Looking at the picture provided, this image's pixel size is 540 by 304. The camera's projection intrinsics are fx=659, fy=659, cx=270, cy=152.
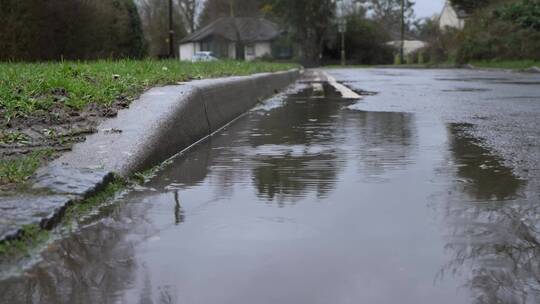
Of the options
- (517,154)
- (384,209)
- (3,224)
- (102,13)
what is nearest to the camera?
(3,224)

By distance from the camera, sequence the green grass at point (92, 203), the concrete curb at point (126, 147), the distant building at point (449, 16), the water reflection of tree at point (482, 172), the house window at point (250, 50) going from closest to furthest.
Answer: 1. the concrete curb at point (126, 147)
2. the green grass at point (92, 203)
3. the water reflection of tree at point (482, 172)
4. the house window at point (250, 50)
5. the distant building at point (449, 16)

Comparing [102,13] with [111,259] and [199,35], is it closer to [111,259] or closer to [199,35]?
[111,259]

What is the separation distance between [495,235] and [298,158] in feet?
8.30

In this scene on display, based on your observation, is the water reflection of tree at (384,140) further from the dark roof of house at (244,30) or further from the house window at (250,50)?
the house window at (250,50)

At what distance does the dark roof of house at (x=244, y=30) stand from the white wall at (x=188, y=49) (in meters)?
2.54

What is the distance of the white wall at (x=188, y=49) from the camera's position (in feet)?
265

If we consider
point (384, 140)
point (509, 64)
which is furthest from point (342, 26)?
point (384, 140)

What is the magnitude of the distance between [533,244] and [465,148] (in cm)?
294

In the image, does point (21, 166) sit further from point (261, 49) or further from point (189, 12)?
point (189, 12)

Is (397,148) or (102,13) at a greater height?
(102,13)

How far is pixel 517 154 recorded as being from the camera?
5652 millimetres

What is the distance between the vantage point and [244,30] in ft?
245

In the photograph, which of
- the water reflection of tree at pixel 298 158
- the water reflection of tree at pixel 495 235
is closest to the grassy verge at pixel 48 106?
the water reflection of tree at pixel 298 158

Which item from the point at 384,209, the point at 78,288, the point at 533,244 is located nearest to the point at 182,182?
the point at 384,209
